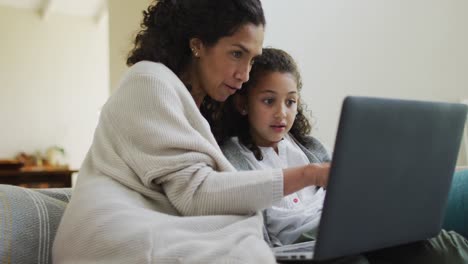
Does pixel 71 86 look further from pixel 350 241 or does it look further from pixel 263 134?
pixel 350 241

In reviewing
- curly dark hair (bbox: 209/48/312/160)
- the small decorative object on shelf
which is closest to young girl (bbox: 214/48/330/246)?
curly dark hair (bbox: 209/48/312/160)

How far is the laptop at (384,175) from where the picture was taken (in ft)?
2.14

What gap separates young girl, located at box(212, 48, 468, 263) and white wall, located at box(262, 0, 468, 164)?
1.58 feet

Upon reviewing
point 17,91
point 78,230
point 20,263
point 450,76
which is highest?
point 450,76

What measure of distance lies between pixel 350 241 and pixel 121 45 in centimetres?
195

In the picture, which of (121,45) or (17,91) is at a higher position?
(121,45)

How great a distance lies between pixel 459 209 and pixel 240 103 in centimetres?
60

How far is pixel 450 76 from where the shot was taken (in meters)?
2.14

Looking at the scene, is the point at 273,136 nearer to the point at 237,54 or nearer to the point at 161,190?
the point at 237,54

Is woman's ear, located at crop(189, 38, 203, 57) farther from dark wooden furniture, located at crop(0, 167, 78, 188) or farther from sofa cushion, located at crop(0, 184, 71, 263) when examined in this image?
dark wooden furniture, located at crop(0, 167, 78, 188)

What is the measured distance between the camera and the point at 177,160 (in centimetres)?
77

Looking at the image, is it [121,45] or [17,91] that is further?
[17,91]

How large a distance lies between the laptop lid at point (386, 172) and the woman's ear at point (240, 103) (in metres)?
0.54

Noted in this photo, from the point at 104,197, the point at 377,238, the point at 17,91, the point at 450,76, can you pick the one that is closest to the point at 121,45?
the point at 450,76
